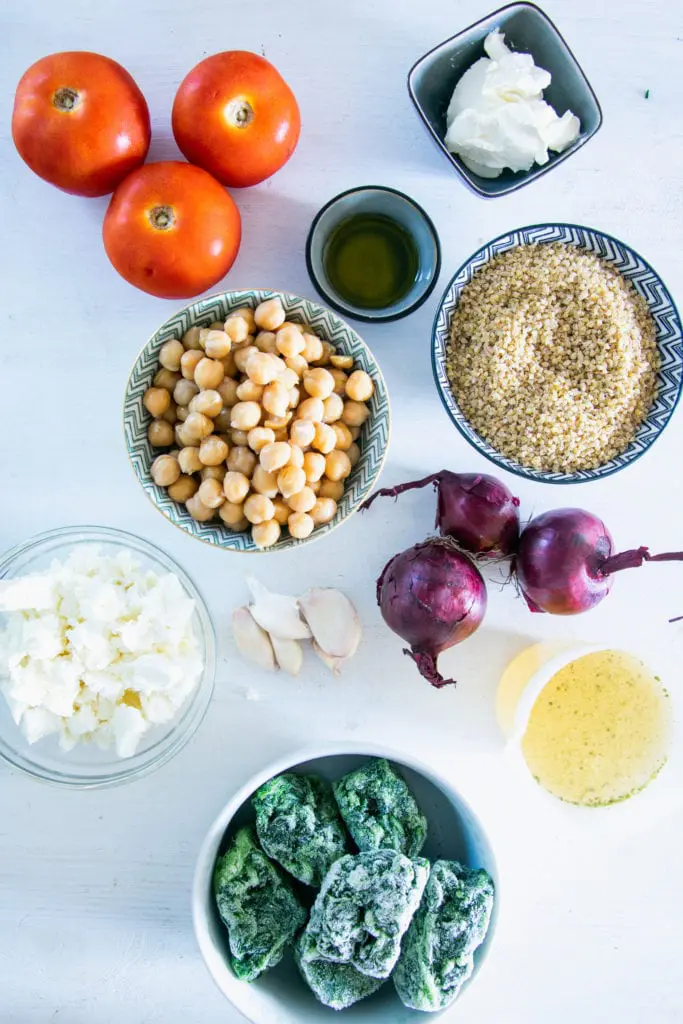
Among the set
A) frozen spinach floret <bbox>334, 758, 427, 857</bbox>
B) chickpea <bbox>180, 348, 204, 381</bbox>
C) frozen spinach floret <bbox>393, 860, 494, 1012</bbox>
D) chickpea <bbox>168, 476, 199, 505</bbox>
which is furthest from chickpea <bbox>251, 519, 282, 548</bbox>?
frozen spinach floret <bbox>393, 860, 494, 1012</bbox>

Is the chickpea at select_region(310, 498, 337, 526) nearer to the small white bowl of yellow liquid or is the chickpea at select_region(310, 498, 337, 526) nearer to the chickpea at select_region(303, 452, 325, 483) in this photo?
the chickpea at select_region(303, 452, 325, 483)

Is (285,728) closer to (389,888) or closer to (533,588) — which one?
(389,888)

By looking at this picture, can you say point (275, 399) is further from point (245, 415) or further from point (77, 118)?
point (77, 118)

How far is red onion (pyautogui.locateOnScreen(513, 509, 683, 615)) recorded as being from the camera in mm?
1132

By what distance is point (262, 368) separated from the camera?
1090 millimetres

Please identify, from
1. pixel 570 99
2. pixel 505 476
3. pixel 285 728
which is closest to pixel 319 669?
pixel 285 728

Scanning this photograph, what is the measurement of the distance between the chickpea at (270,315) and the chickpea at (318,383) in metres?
0.07

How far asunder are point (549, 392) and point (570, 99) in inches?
15.8

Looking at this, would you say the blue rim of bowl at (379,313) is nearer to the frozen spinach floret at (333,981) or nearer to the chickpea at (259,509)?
the chickpea at (259,509)

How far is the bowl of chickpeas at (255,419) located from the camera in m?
1.11

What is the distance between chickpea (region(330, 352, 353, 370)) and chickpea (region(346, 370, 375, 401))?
0.02 m

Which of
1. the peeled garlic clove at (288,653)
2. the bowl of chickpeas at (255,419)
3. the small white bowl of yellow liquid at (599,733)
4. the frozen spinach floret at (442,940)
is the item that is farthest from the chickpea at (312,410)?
the frozen spinach floret at (442,940)

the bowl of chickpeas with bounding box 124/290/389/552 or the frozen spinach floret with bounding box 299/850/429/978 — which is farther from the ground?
the bowl of chickpeas with bounding box 124/290/389/552

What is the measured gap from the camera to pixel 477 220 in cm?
128
